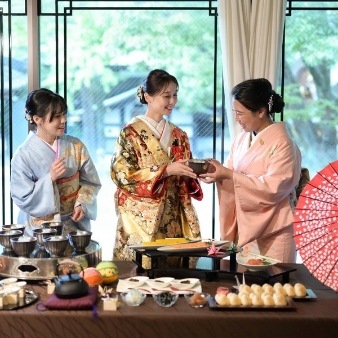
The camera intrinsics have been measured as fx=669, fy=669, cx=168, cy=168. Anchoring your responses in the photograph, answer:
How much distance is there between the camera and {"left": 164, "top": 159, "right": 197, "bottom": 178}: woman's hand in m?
3.69

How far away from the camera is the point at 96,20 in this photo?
492 centimetres

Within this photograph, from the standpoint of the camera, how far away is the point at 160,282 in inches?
114

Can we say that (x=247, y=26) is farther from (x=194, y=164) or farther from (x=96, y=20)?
(x=194, y=164)

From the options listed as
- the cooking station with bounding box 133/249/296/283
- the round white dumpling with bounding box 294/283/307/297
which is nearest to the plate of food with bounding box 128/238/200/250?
the cooking station with bounding box 133/249/296/283

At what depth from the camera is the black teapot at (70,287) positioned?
2645 mm

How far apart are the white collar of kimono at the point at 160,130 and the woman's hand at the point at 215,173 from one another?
32 cm

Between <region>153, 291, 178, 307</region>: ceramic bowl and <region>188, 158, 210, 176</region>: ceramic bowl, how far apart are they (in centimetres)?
107

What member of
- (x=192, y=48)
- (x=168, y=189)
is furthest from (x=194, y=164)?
(x=192, y=48)

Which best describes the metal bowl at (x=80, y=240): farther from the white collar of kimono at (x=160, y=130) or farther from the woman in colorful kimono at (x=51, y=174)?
the white collar of kimono at (x=160, y=130)

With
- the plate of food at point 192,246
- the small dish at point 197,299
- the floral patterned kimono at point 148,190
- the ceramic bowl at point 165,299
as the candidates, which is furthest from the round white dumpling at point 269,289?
the floral patterned kimono at point 148,190

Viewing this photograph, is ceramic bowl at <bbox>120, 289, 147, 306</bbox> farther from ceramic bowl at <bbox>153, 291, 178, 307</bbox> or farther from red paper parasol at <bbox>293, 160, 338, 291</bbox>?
red paper parasol at <bbox>293, 160, 338, 291</bbox>

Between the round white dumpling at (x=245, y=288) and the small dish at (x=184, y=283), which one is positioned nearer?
the round white dumpling at (x=245, y=288)

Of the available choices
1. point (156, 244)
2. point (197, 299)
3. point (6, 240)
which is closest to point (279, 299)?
point (197, 299)

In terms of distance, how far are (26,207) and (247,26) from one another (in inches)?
77.9
